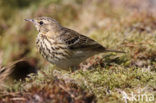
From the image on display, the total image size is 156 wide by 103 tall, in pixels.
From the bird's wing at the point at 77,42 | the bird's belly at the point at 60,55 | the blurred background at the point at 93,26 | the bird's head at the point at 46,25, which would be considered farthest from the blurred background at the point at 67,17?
the bird's belly at the point at 60,55

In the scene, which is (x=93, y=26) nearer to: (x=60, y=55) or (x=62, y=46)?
(x=62, y=46)

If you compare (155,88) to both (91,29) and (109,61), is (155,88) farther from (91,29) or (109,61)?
(91,29)

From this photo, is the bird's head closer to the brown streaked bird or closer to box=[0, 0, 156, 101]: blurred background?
the brown streaked bird

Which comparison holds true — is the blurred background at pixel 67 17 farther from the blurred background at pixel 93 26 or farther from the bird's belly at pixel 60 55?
the bird's belly at pixel 60 55

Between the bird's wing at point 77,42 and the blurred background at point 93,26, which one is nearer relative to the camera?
the bird's wing at point 77,42

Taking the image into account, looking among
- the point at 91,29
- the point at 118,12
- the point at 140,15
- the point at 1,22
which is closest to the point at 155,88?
the point at 140,15

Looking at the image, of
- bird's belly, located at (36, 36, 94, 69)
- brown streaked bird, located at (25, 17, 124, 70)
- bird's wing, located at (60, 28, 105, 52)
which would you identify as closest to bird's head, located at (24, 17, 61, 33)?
brown streaked bird, located at (25, 17, 124, 70)
